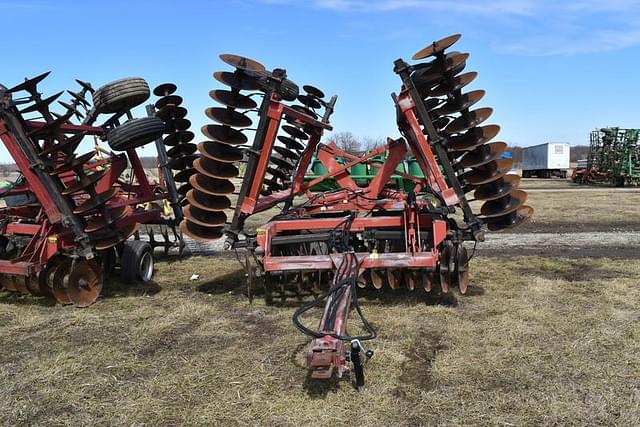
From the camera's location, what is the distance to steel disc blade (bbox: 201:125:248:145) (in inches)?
217

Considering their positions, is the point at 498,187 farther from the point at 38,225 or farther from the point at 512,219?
the point at 38,225

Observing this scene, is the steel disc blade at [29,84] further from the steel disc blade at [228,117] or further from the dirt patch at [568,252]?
the dirt patch at [568,252]

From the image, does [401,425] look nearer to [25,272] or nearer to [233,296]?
[233,296]

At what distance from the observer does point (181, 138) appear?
26.9 feet

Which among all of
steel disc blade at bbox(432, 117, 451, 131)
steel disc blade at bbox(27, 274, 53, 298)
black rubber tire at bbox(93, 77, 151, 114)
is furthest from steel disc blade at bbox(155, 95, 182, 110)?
steel disc blade at bbox(432, 117, 451, 131)

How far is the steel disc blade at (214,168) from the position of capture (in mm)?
Answer: 5551

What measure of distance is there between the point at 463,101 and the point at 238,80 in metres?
2.30

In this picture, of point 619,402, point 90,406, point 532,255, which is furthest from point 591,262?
point 90,406

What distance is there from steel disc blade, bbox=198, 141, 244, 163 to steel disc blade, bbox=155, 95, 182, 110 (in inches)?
102

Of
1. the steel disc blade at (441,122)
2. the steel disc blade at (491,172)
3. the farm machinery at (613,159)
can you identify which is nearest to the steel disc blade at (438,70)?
the steel disc blade at (441,122)

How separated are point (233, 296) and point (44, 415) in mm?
2893

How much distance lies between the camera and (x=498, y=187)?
5469mm

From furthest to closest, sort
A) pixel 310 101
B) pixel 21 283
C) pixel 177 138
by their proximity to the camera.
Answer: pixel 177 138
pixel 310 101
pixel 21 283

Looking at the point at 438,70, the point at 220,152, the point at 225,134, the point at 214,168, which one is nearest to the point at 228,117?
the point at 225,134
